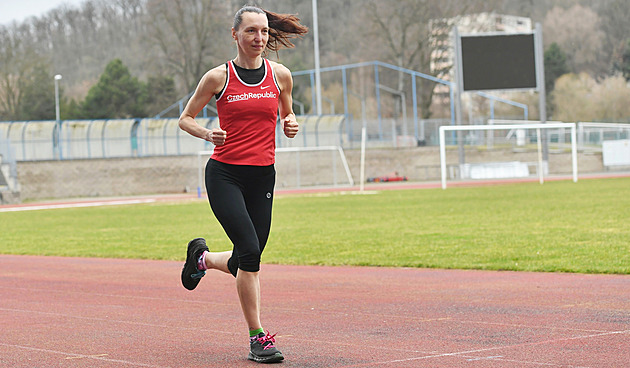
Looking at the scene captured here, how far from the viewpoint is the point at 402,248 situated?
14.6 m

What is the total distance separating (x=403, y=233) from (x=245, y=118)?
39.4 ft

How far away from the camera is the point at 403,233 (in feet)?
57.7

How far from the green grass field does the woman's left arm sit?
5561 mm

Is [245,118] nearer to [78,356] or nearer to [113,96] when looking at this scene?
[78,356]

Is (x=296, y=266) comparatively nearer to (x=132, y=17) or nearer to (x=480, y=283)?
(x=480, y=283)

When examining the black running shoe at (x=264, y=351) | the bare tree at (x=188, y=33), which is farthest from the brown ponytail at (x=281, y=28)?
the bare tree at (x=188, y=33)

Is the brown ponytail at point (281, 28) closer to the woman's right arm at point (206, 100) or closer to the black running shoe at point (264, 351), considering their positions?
the woman's right arm at point (206, 100)

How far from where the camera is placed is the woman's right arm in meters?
5.71

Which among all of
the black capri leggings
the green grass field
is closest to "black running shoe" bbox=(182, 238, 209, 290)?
the black capri leggings

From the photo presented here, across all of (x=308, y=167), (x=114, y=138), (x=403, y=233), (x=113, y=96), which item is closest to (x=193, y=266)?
(x=403, y=233)

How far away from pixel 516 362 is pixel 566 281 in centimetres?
457

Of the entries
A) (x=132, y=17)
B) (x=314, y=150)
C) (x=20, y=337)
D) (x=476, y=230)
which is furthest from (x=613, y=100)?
(x=20, y=337)

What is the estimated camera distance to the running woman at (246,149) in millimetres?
5801

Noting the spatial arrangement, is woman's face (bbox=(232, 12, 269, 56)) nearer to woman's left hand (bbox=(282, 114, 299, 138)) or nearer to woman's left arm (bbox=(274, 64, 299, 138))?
woman's left arm (bbox=(274, 64, 299, 138))
